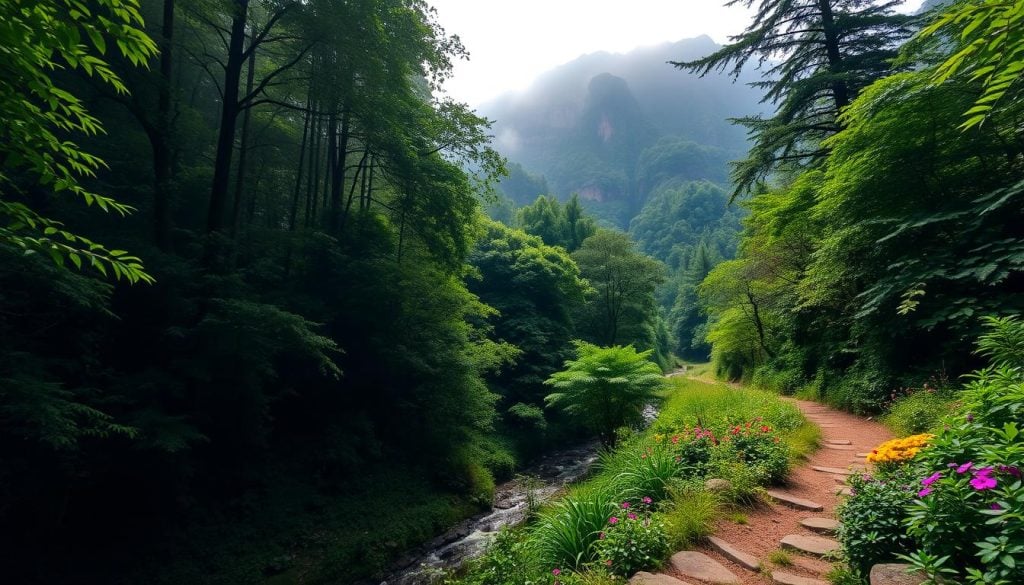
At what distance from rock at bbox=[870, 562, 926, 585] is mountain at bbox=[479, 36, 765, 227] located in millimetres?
128265

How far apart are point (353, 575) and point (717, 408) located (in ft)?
26.6

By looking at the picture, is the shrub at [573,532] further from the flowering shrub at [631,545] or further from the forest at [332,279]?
the forest at [332,279]

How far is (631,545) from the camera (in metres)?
3.32

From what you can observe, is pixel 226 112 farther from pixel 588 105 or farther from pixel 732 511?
pixel 588 105

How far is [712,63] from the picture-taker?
12750 mm

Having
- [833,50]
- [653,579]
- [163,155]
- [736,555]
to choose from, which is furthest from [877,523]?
[833,50]

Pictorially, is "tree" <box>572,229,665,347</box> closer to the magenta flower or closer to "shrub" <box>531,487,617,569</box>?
"shrub" <box>531,487,617,569</box>

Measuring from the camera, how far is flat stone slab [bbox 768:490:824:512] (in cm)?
410

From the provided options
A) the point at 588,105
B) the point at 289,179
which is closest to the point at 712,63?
the point at 289,179

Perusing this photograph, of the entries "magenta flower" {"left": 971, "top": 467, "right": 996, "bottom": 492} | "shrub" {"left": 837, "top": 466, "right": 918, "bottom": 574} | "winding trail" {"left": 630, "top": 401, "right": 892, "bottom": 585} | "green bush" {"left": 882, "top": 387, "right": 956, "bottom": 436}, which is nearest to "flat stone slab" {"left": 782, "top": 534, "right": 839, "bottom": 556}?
"winding trail" {"left": 630, "top": 401, "right": 892, "bottom": 585}

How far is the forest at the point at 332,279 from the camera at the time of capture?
5.29 metres

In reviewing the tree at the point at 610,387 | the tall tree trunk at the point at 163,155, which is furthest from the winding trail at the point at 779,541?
the tall tree trunk at the point at 163,155

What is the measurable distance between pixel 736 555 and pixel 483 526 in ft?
28.1

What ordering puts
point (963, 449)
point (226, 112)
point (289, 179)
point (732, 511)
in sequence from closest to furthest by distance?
1. point (963, 449)
2. point (732, 511)
3. point (226, 112)
4. point (289, 179)
